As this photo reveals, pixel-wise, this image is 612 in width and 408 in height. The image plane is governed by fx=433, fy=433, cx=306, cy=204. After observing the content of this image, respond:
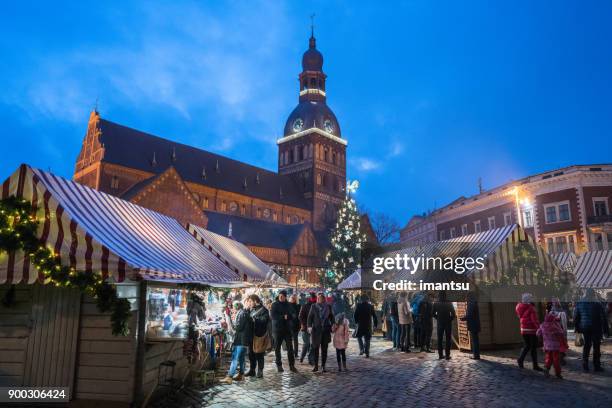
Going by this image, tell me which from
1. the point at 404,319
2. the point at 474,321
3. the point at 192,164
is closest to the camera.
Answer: the point at 474,321

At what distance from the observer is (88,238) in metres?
7.03

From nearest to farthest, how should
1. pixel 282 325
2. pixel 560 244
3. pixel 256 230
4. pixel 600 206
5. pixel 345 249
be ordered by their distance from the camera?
1. pixel 282 325
2. pixel 600 206
3. pixel 560 244
4. pixel 345 249
5. pixel 256 230

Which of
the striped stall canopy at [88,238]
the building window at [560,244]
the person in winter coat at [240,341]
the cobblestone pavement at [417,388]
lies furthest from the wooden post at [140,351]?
the building window at [560,244]

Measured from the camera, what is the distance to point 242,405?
7.32m

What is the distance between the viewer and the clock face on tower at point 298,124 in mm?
71562

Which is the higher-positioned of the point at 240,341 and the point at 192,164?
the point at 192,164

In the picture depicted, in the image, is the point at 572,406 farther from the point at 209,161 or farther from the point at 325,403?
the point at 209,161

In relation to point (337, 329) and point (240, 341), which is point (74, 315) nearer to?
point (240, 341)

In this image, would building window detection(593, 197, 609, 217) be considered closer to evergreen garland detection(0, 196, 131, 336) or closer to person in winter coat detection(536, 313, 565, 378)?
person in winter coat detection(536, 313, 565, 378)

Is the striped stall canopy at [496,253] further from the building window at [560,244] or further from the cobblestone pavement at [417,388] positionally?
the building window at [560,244]

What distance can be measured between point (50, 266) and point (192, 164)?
52.9 metres

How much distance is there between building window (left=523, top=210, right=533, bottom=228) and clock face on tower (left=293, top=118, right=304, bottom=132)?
4083cm

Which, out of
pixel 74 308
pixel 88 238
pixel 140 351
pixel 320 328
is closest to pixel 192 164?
pixel 320 328

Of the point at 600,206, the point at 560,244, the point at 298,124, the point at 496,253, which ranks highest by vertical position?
the point at 298,124
